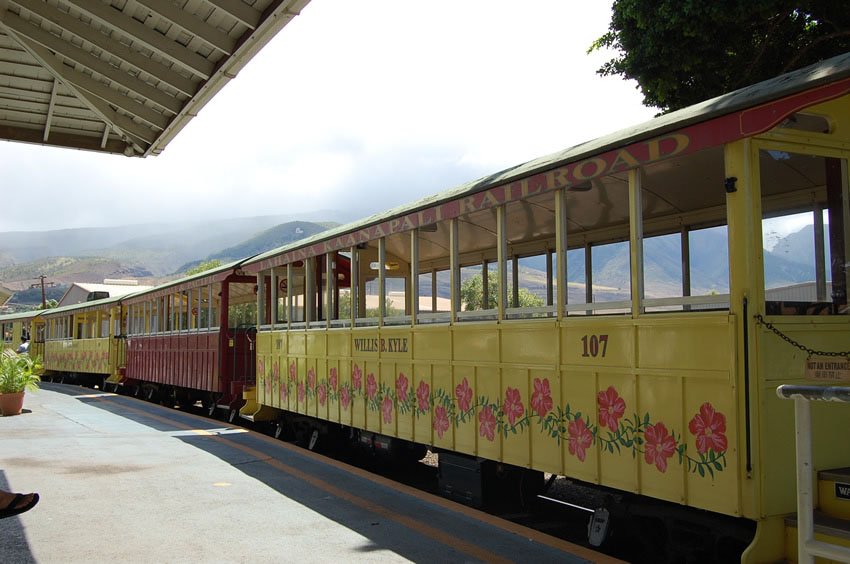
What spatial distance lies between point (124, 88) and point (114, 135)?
2292 millimetres

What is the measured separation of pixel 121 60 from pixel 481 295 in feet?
15.5

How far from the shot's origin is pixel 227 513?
6105 mm

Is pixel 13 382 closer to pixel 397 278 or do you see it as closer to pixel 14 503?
pixel 397 278

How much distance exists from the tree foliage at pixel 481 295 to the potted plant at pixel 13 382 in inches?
401

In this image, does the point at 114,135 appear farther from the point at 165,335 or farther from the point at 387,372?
the point at 165,335

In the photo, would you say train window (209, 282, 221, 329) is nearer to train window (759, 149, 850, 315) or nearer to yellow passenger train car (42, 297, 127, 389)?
yellow passenger train car (42, 297, 127, 389)

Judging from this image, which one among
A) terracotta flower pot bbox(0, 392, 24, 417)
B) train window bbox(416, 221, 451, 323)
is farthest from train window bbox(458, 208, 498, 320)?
terracotta flower pot bbox(0, 392, 24, 417)

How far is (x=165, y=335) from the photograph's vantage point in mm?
17734

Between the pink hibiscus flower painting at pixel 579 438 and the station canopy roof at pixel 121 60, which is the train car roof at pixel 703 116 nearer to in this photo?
the pink hibiscus flower painting at pixel 579 438

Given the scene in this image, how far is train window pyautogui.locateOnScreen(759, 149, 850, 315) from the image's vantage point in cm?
429

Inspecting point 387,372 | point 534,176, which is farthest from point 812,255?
point 387,372

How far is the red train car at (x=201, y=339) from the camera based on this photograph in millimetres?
13859

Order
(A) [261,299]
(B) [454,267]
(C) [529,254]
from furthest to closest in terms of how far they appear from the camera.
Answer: (A) [261,299] < (B) [454,267] < (C) [529,254]

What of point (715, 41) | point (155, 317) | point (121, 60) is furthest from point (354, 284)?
point (155, 317)
